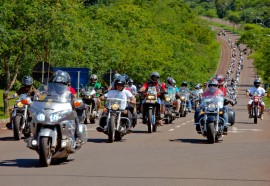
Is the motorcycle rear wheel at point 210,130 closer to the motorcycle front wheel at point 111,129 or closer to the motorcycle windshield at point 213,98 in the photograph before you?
the motorcycle windshield at point 213,98

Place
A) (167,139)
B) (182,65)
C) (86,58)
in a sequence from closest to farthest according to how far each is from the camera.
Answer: (167,139)
(86,58)
(182,65)

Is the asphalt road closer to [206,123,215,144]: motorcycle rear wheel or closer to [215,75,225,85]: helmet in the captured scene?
[206,123,215,144]: motorcycle rear wheel

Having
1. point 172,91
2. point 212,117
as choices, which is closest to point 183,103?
point 172,91

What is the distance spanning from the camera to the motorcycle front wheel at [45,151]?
49.1 ft

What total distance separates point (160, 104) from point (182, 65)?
5998 cm

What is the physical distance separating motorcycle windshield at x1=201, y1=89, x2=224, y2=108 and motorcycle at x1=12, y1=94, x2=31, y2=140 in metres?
4.65

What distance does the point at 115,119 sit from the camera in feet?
71.8

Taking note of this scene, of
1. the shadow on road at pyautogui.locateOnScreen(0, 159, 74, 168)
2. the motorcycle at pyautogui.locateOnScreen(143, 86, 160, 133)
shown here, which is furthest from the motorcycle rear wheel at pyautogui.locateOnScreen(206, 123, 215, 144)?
the shadow on road at pyautogui.locateOnScreen(0, 159, 74, 168)

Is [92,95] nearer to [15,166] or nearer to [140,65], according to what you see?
[15,166]

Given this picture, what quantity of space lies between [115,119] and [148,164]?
229 inches

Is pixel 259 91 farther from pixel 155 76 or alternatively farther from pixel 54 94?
pixel 54 94

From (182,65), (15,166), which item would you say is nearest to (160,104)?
(15,166)

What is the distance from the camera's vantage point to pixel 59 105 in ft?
51.1

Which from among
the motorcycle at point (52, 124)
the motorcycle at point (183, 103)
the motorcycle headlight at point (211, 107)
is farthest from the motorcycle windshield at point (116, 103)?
the motorcycle at point (183, 103)
